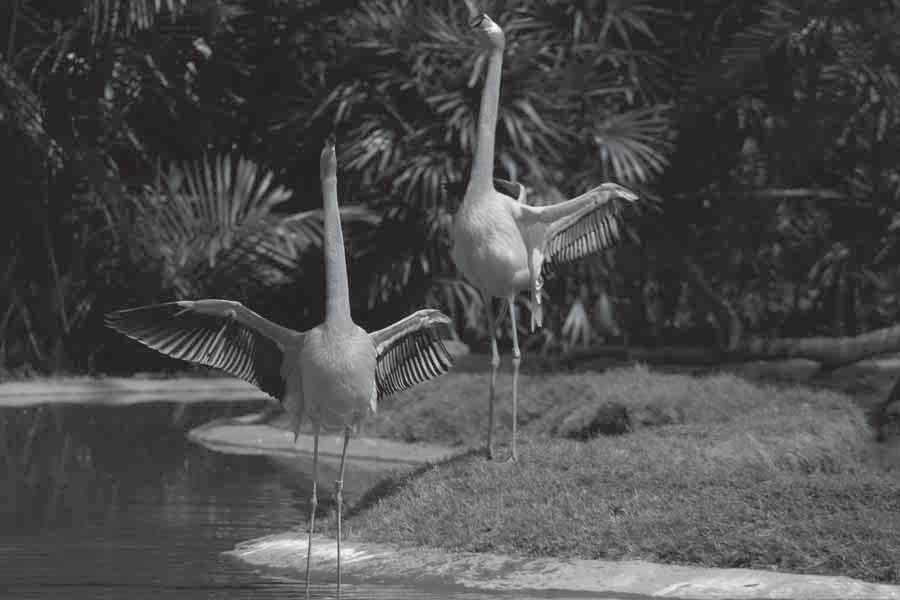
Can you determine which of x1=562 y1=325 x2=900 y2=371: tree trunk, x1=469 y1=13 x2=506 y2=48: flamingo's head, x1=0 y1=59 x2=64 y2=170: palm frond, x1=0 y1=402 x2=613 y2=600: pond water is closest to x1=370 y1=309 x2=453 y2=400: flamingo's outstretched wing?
x1=0 y1=402 x2=613 y2=600: pond water

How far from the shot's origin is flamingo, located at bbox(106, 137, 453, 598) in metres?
7.12

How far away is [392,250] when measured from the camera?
1758 cm

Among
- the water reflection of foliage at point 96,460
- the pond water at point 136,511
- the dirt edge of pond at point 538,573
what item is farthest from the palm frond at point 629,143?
the dirt edge of pond at point 538,573

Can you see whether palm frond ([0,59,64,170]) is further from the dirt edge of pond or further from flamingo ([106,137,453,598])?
flamingo ([106,137,453,598])

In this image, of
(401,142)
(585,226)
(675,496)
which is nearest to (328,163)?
(675,496)

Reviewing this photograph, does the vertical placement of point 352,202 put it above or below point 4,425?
above

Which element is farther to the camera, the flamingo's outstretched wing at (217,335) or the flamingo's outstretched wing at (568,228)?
the flamingo's outstretched wing at (568,228)

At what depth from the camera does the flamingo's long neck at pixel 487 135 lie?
8.89 meters

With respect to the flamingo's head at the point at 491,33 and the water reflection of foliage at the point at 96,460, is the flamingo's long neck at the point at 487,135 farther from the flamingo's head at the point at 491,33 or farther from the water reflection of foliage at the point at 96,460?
the water reflection of foliage at the point at 96,460

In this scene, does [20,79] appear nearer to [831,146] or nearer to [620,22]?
[620,22]

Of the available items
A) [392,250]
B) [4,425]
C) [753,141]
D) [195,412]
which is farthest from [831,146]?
[4,425]

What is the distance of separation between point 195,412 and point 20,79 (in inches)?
162

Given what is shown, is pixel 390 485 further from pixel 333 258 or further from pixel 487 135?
pixel 487 135

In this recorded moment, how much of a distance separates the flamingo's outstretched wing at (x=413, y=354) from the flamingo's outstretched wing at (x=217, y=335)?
520 mm
